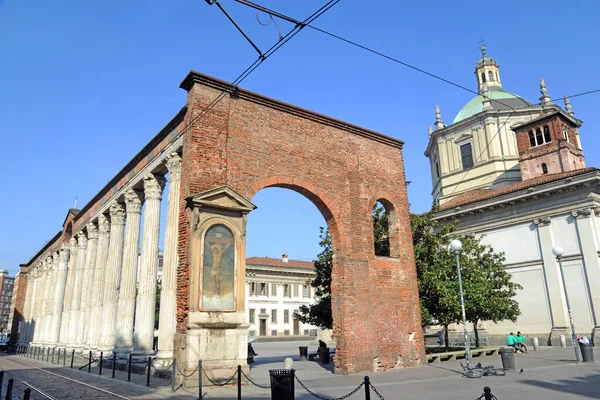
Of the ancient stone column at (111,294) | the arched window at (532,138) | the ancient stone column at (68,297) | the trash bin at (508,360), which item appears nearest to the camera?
the trash bin at (508,360)

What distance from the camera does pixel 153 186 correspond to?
17.1 meters

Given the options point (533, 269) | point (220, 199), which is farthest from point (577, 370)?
point (533, 269)

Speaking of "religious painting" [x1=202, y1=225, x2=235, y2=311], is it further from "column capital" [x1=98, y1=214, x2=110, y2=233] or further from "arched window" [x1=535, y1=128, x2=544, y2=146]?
"arched window" [x1=535, y1=128, x2=544, y2=146]

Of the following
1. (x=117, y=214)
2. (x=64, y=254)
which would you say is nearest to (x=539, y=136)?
(x=117, y=214)

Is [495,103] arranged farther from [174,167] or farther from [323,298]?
[174,167]

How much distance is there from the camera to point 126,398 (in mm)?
9523

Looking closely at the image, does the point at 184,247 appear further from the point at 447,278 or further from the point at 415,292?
the point at 447,278

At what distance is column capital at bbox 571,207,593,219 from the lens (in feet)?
87.8

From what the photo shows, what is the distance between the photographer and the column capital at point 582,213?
26.8 meters

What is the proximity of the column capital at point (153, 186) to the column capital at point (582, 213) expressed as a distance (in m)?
24.5

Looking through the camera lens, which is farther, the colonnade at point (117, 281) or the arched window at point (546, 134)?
the arched window at point (546, 134)

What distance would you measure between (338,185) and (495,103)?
113ft

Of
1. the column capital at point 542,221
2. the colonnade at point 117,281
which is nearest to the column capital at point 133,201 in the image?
the colonnade at point 117,281

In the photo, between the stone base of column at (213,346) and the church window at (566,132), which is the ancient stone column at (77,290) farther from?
the church window at (566,132)
